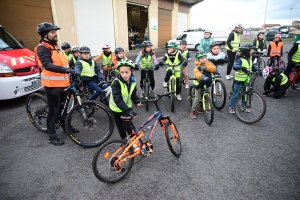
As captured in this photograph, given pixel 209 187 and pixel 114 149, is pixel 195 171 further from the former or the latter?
pixel 114 149

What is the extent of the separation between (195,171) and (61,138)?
2865mm

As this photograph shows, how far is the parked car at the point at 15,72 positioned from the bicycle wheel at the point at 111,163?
13.4 feet

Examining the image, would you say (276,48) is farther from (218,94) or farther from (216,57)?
(218,94)

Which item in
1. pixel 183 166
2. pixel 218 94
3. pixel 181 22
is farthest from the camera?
pixel 181 22

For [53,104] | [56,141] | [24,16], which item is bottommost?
[56,141]

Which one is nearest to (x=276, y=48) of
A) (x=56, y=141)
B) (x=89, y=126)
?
(x=89, y=126)

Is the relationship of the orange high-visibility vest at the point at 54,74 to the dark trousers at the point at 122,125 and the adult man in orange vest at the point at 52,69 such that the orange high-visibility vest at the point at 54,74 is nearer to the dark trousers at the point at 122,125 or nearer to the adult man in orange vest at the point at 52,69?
the adult man in orange vest at the point at 52,69

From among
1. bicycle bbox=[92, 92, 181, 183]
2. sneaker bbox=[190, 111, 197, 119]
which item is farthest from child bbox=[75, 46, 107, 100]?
sneaker bbox=[190, 111, 197, 119]

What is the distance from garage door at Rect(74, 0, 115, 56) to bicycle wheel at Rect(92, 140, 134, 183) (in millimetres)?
11983

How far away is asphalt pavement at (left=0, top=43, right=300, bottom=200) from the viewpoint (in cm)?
258

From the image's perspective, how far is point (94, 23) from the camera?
543 inches

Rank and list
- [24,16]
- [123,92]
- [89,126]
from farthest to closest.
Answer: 1. [24,16]
2. [89,126]
3. [123,92]

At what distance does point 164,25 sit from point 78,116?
2069 centimetres

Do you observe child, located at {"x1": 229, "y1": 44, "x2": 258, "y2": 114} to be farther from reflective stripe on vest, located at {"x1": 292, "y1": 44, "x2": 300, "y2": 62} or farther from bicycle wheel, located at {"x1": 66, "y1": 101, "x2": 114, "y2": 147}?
bicycle wheel, located at {"x1": 66, "y1": 101, "x2": 114, "y2": 147}
